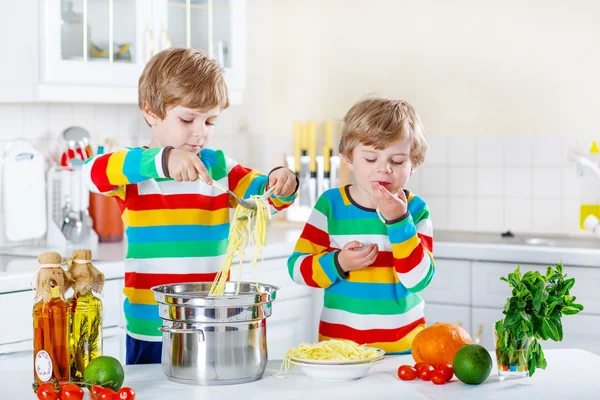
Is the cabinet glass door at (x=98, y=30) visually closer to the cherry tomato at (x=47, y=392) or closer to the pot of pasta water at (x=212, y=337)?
the pot of pasta water at (x=212, y=337)

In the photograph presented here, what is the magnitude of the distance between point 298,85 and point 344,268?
226 cm

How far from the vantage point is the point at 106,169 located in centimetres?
198

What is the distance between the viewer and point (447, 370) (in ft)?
5.53

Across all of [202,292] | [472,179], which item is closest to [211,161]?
[202,292]

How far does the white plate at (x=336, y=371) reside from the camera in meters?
1.65

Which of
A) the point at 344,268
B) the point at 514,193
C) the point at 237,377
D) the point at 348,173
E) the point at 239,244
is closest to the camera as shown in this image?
the point at 237,377

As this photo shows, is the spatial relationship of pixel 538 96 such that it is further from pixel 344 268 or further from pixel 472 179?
pixel 344 268

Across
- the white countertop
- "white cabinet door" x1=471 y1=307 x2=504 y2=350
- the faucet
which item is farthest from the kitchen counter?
the faucet

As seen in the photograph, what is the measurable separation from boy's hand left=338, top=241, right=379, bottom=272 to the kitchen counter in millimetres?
337

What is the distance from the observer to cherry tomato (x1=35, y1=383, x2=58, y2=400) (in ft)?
4.86

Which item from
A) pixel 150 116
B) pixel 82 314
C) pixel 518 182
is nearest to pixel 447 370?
pixel 82 314

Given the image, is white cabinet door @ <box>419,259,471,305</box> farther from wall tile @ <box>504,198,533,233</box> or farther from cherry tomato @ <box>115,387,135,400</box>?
cherry tomato @ <box>115,387,135,400</box>

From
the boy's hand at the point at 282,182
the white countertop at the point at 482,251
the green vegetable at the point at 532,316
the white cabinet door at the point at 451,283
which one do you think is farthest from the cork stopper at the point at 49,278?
the white cabinet door at the point at 451,283

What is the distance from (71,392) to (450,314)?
6.86 ft
